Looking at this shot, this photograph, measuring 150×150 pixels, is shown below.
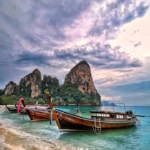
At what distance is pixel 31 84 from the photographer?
144m

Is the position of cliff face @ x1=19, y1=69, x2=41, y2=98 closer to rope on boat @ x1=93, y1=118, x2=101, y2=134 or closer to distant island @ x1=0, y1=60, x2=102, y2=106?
distant island @ x1=0, y1=60, x2=102, y2=106

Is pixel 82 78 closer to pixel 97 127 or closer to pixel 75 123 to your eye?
pixel 97 127

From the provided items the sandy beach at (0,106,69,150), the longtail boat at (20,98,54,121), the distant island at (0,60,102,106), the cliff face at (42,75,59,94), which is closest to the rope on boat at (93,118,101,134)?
the sandy beach at (0,106,69,150)

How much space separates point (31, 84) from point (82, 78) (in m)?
54.3

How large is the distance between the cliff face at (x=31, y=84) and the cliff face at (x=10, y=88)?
33.2 feet

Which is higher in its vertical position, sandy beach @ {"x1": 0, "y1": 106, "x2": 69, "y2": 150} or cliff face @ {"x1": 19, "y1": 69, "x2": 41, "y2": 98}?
cliff face @ {"x1": 19, "y1": 69, "x2": 41, "y2": 98}

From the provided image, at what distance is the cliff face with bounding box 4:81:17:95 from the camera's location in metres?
151

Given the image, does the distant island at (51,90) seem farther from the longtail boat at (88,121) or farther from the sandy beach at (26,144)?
the sandy beach at (26,144)

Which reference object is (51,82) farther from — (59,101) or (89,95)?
(89,95)

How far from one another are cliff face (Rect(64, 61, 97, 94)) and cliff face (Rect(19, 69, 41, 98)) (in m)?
34.8

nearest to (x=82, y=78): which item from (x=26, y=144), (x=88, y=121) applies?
(x=88, y=121)

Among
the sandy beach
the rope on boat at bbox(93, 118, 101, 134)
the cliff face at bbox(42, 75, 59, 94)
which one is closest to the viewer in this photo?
the sandy beach

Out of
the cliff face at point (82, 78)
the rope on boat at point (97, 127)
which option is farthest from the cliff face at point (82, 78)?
the rope on boat at point (97, 127)

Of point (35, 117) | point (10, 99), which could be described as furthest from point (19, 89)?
point (35, 117)
